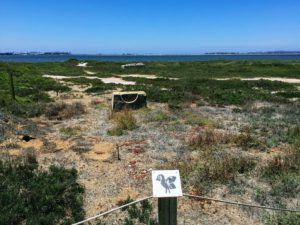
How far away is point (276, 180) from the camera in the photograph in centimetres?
937

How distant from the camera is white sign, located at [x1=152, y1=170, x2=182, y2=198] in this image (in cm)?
448

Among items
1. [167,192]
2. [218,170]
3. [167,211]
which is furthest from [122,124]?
[167,192]

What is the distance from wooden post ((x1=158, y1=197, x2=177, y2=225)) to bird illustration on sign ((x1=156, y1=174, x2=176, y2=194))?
170 mm

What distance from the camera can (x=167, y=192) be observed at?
4.52 m

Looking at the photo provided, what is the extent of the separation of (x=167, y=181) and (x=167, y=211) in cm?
40

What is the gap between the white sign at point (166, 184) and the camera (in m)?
4.48

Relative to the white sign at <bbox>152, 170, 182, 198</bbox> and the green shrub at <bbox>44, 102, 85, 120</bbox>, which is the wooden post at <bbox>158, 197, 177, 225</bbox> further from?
the green shrub at <bbox>44, 102, 85, 120</bbox>

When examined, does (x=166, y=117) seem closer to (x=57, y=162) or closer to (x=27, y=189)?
(x=57, y=162)

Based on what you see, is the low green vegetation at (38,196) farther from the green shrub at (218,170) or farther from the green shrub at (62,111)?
the green shrub at (62,111)

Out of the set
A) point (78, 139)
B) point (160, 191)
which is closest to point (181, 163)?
point (78, 139)

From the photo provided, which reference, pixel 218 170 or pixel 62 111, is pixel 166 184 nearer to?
pixel 218 170

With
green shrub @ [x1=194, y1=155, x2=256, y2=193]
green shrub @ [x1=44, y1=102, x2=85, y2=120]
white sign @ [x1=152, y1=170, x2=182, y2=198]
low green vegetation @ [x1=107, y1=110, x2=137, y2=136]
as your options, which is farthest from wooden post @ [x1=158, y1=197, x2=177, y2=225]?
green shrub @ [x1=44, y1=102, x2=85, y2=120]

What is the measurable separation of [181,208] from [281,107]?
14.6 meters

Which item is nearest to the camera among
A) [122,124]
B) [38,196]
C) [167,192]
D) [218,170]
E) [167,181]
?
[167,192]
